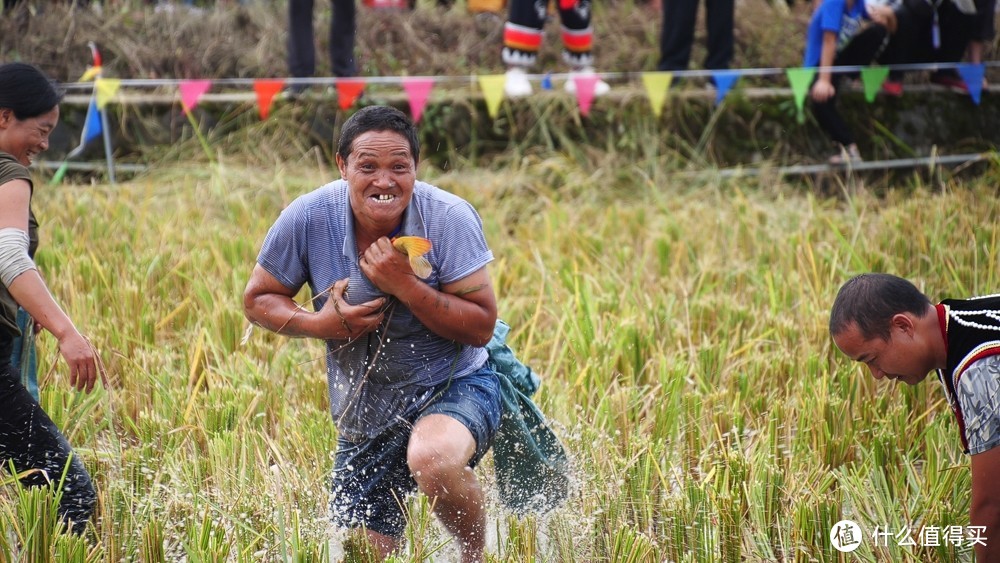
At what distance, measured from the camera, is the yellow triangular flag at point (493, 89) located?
7.50m

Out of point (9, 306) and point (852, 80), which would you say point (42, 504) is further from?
point (852, 80)

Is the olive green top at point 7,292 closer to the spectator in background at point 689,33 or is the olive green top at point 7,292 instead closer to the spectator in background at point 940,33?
the spectator in background at point 689,33

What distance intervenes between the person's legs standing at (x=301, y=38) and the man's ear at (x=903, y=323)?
19.5 ft

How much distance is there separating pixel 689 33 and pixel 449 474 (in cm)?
569

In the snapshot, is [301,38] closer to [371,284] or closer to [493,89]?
[493,89]

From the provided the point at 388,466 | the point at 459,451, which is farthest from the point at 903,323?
the point at 388,466

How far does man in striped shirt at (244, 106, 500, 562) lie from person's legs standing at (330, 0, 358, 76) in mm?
5068

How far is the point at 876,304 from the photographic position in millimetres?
2697

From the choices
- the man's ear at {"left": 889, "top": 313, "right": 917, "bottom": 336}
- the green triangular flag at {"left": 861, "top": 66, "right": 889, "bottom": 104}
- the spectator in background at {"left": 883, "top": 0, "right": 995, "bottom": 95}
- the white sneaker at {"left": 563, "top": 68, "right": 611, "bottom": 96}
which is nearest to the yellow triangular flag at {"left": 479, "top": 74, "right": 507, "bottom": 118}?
the white sneaker at {"left": 563, "top": 68, "right": 611, "bottom": 96}

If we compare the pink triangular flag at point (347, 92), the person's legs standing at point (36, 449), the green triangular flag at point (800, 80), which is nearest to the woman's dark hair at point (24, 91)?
the person's legs standing at point (36, 449)

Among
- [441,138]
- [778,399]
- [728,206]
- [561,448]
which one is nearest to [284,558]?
[561,448]

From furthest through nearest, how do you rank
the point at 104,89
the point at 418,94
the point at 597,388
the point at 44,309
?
the point at 104,89, the point at 418,94, the point at 597,388, the point at 44,309

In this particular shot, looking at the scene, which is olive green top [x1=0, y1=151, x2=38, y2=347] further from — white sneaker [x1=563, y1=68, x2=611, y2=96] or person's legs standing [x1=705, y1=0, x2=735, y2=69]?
person's legs standing [x1=705, y1=0, x2=735, y2=69]

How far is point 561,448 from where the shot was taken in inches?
130
